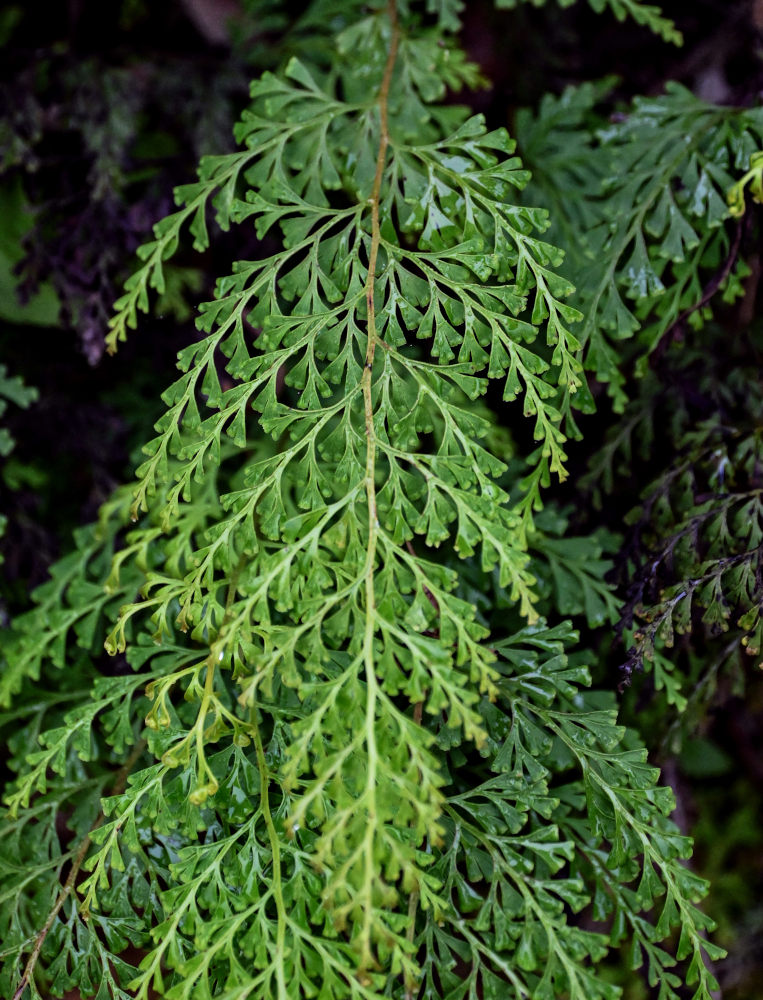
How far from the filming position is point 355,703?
94cm

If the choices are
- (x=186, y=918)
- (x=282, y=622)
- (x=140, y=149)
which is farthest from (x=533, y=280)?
(x=140, y=149)

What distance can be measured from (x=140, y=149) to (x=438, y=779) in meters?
1.52

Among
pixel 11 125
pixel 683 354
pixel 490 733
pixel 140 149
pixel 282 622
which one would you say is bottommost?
pixel 490 733

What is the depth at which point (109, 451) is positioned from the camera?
1.68 meters

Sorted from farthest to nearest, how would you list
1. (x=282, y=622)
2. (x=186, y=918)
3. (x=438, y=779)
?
1. (x=282, y=622)
2. (x=186, y=918)
3. (x=438, y=779)

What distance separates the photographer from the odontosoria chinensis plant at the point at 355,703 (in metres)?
0.95

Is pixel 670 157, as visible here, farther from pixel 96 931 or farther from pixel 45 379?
pixel 96 931

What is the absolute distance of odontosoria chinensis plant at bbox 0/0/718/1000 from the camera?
37.5 inches

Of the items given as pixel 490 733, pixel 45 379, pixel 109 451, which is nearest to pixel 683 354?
pixel 490 733

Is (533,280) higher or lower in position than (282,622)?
higher

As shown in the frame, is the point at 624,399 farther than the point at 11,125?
No

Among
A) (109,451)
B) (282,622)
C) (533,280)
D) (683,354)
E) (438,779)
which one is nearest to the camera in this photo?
(438,779)

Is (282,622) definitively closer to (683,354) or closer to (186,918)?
(186,918)

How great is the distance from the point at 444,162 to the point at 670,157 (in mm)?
398
